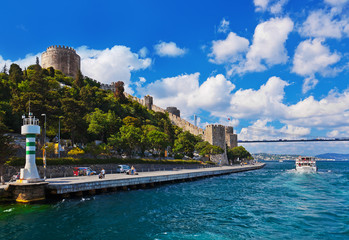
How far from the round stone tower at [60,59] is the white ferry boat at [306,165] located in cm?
5943

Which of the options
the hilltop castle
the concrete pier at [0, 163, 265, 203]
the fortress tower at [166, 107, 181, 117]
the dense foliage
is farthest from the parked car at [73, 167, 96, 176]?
the fortress tower at [166, 107, 181, 117]

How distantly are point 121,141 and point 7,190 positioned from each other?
20.0m

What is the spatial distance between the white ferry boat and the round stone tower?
59.4m

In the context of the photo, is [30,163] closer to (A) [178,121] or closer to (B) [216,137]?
(B) [216,137]

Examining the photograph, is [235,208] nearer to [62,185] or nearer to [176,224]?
[176,224]

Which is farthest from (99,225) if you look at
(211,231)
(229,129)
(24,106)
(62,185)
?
(229,129)

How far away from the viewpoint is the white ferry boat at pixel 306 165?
2167 inches

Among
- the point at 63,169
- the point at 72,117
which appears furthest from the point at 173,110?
the point at 63,169

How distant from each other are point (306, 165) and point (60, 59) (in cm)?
6659

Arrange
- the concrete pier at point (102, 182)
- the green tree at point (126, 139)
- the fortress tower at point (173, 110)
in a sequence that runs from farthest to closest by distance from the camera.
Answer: the fortress tower at point (173, 110), the green tree at point (126, 139), the concrete pier at point (102, 182)

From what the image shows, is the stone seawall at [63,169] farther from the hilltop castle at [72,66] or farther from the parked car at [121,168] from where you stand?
the hilltop castle at [72,66]

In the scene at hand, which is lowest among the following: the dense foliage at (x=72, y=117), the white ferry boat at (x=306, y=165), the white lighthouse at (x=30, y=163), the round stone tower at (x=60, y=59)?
the white ferry boat at (x=306, y=165)

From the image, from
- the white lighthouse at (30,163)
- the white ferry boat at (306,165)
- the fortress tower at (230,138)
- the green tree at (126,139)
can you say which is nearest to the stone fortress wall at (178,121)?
the fortress tower at (230,138)

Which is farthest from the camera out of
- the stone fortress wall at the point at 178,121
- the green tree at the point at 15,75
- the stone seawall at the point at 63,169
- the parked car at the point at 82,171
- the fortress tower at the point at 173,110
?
the fortress tower at the point at 173,110
